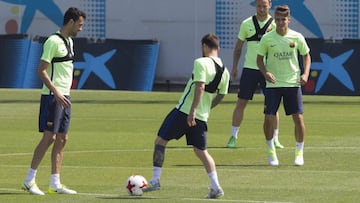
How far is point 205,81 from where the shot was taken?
45.8ft

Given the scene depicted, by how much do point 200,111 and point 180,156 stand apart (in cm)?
444

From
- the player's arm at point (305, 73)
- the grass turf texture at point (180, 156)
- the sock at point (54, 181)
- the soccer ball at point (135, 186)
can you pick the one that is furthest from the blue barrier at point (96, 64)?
the soccer ball at point (135, 186)

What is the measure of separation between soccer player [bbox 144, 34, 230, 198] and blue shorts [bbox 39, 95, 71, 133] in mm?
1113

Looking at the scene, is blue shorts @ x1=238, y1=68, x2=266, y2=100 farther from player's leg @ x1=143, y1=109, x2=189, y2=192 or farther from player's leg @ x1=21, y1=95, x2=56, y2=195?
player's leg @ x1=21, y1=95, x2=56, y2=195

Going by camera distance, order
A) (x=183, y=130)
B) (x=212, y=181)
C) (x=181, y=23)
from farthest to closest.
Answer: (x=181, y=23), (x=183, y=130), (x=212, y=181)

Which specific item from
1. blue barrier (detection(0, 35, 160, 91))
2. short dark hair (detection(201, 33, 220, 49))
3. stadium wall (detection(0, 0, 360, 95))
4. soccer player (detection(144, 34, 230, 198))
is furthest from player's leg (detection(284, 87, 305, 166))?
blue barrier (detection(0, 35, 160, 91))

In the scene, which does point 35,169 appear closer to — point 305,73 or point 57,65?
point 57,65

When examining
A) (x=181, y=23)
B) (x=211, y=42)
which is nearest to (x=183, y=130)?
(x=211, y=42)

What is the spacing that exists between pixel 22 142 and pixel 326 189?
7.28 m

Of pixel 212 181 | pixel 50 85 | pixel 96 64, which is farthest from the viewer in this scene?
pixel 96 64

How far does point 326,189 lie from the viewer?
14617 mm

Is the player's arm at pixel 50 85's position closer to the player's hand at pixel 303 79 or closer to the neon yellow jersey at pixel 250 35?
the player's hand at pixel 303 79

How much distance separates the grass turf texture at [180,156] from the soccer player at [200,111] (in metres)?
0.34

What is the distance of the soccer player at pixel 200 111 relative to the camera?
1390cm
